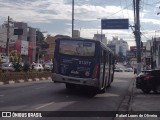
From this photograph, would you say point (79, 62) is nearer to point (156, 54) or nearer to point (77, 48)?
point (77, 48)

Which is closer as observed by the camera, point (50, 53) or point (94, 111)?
point (94, 111)

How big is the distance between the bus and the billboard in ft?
85.0

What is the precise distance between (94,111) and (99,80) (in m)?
6.25

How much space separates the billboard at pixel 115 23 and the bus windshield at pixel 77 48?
2593 cm

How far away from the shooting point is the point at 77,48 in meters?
22.2

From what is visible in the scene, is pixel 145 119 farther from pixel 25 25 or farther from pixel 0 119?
pixel 25 25

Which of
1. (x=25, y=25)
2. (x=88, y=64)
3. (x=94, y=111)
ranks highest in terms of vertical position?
(x=25, y=25)

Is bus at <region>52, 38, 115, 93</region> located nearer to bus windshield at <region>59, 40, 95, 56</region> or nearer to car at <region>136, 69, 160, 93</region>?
bus windshield at <region>59, 40, 95, 56</region>

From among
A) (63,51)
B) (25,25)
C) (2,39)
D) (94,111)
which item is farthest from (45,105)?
(25,25)

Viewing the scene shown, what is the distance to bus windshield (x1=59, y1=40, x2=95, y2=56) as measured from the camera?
22.0 metres

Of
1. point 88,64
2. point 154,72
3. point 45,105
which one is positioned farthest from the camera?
point 154,72

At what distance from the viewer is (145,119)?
43.0 ft

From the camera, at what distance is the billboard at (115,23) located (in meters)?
47.8

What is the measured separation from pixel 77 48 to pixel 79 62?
0.82m
